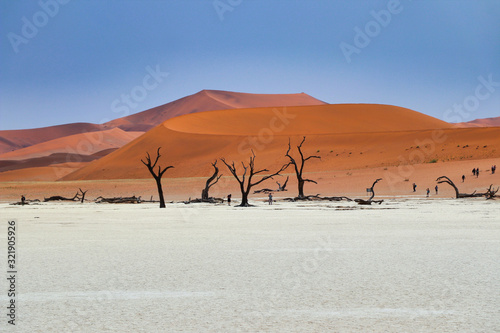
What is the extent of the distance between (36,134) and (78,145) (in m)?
46.8

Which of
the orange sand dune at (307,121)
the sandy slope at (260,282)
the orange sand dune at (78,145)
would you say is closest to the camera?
the sandy slope at (260,282)

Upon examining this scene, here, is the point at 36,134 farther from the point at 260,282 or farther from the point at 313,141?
the point at 260,282

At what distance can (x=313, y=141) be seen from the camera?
83000mm

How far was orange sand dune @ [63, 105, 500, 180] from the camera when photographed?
221 feet

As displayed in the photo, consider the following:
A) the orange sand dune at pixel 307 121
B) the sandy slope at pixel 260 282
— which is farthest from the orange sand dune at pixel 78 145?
the sandy slope at pixel 260 282

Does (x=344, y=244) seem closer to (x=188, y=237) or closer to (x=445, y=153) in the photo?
(x=188, y=237)

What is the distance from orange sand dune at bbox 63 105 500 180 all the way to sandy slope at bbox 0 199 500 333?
51.6 m

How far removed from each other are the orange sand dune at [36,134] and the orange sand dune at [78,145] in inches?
922

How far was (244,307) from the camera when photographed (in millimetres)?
6164

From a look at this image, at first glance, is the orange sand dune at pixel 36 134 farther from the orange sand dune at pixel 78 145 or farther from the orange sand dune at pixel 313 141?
the orange sand dune at pixel 313 141

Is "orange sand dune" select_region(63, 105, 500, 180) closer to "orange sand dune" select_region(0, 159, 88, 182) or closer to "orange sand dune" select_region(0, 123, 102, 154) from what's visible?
"orange sand dune" select_region(0, 159, 88, 182)

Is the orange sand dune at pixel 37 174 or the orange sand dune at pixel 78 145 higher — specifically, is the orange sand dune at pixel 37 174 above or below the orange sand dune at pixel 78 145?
below

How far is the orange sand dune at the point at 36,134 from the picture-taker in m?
182

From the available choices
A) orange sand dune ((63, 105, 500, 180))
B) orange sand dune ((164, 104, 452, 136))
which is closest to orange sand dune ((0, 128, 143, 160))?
orange sand dune ((164, 104, 452, 136))
